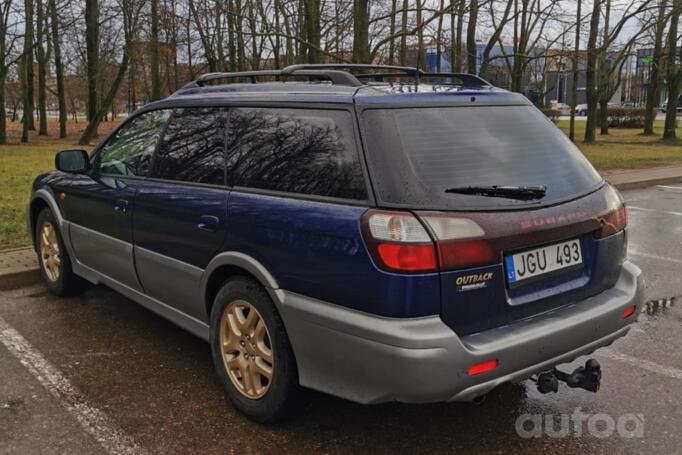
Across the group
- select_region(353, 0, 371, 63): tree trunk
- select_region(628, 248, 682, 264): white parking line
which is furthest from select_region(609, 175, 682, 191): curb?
select_region(353, 0, 371, 63): tree trunk

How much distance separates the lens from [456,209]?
2.68 meters

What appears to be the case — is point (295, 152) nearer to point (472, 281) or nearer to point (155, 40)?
→ point (472, 281)

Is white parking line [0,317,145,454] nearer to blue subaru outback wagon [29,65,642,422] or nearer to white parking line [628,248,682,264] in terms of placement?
blue subaru outback wagon [29,65,642,422]

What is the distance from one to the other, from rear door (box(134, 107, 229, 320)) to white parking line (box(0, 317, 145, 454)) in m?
0.73

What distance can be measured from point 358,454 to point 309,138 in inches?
59.2

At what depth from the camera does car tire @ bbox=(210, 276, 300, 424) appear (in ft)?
9.93

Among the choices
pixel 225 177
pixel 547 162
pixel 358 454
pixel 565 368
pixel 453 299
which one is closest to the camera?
pixel 453 299

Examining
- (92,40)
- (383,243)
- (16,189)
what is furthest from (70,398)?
(92,40)

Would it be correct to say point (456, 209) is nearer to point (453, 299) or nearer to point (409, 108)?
point (453, 299)

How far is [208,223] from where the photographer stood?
11.1 ft

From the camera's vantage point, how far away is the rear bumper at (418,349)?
2521 millimetres

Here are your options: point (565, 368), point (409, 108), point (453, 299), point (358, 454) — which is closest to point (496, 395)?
point (565, 368)

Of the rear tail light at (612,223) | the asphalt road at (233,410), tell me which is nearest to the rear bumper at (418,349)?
the rear tail light at (612,223)

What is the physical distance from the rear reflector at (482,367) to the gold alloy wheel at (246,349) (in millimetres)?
991
